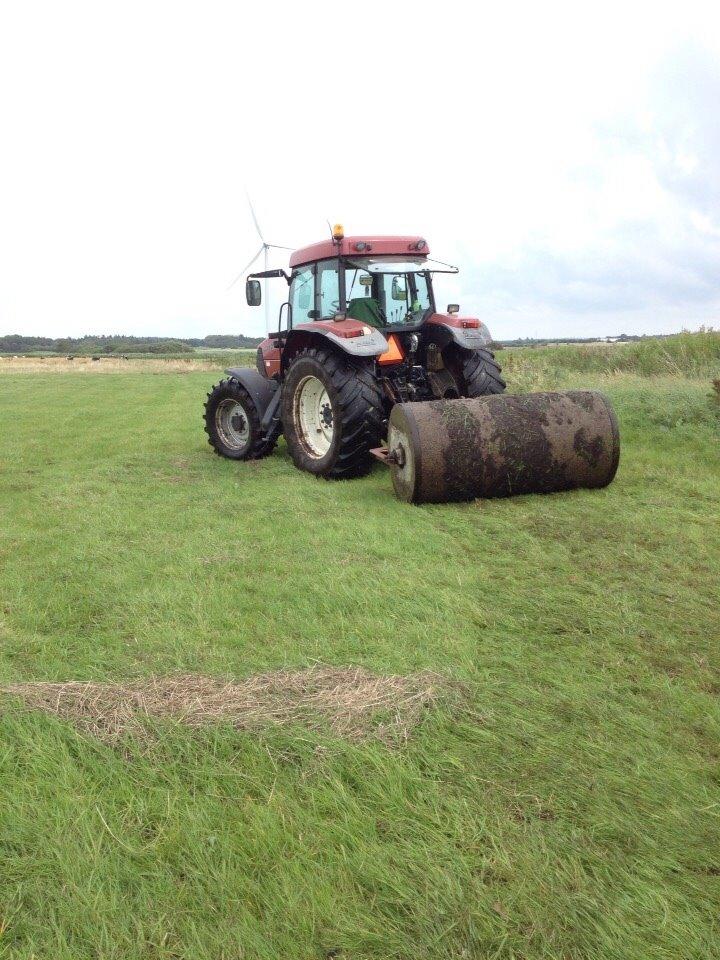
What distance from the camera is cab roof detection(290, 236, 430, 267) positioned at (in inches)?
306

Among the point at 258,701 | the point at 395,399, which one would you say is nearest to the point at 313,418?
the point at 395,399

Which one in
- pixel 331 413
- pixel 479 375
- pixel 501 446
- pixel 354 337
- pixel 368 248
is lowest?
pixel 501 446

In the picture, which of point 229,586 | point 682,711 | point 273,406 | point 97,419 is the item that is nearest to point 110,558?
point 229,586

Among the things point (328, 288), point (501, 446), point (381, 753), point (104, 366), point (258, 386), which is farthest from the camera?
point (104, 366)

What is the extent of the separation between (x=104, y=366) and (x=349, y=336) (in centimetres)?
3443

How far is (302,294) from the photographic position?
8609mm

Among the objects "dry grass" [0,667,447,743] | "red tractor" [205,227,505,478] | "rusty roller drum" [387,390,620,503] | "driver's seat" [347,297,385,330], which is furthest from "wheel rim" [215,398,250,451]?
"dry grass" [0,667,447,743]

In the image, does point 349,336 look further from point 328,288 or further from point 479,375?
point 479,375

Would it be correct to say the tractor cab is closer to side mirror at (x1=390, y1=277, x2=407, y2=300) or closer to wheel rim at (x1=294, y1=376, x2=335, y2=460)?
side mirror at (x1=390, y1=277, x2=407, y2=300)

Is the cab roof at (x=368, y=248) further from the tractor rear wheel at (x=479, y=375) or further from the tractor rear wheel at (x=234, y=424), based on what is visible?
the tractor rear wheel at (x=234, y=424)

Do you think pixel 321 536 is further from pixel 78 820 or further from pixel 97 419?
pixel 97 419

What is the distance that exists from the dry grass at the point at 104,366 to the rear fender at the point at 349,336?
2968 centimetres

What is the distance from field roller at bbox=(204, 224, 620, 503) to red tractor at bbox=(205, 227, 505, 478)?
14 mm

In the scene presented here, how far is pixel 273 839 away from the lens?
6.98 feet
